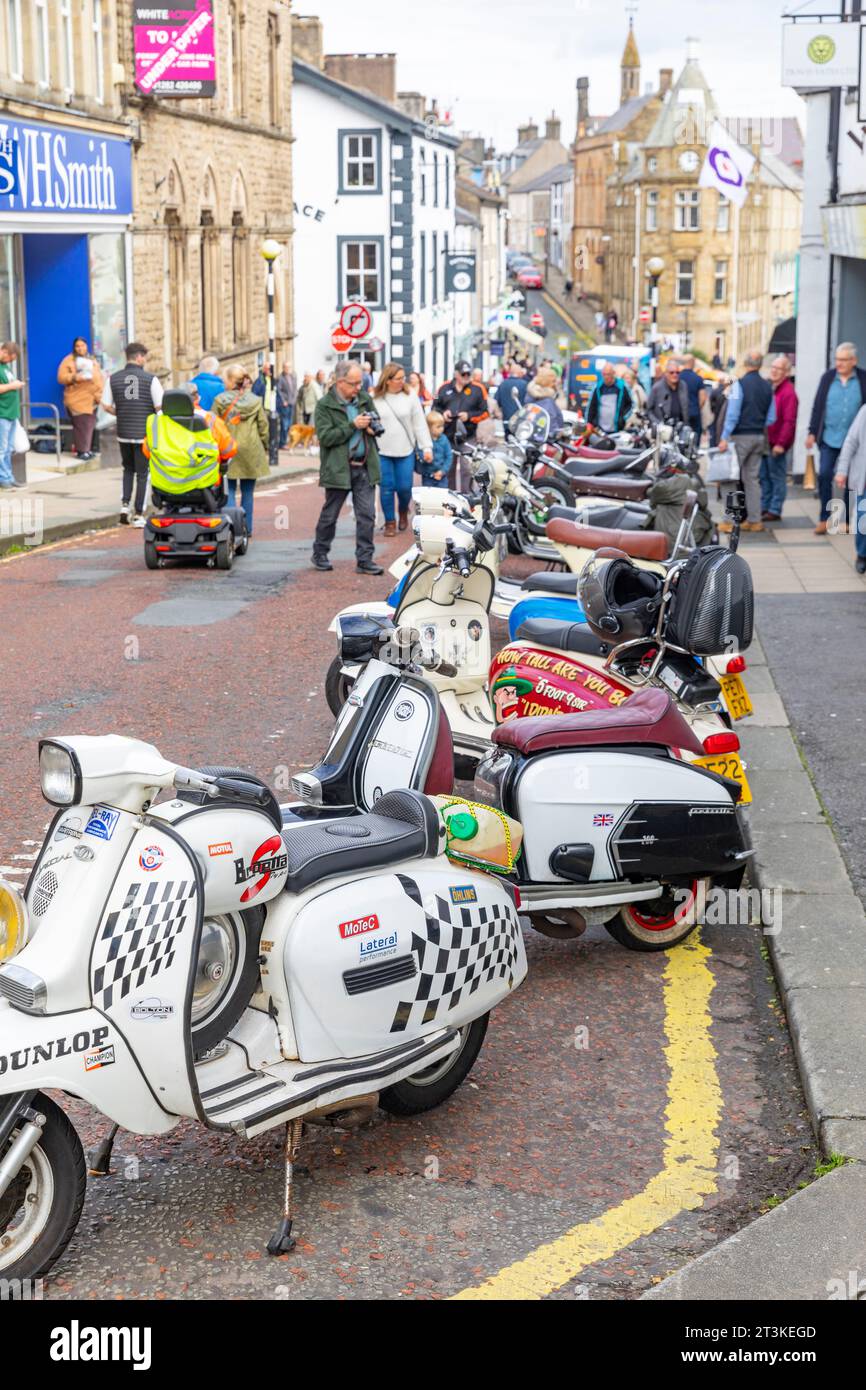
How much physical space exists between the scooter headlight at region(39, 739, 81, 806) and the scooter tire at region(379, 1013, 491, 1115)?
4.61ft

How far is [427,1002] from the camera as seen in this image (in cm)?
467

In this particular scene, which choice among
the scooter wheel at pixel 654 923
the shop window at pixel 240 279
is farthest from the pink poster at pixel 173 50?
the scooter wheel at pixel 654 923

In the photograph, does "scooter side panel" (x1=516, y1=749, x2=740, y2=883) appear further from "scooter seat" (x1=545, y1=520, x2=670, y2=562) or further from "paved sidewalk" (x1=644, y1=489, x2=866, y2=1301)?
"scooter seat" (x1=545, y1=520, x2=670, y2=562)

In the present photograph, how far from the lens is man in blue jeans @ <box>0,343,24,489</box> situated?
19.2m

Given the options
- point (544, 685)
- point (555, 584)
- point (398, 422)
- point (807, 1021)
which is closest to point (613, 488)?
point (398, 422)

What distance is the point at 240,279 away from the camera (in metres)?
37.4

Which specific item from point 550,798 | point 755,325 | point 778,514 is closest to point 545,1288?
point 550,798

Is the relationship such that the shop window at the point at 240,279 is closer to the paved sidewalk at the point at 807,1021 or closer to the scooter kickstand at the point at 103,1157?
the paved sidewalk at the point at 807,1021

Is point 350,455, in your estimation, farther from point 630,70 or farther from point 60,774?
point 630,70

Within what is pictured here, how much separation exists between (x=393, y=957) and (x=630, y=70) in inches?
7012

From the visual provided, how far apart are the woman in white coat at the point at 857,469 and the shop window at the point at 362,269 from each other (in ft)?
140

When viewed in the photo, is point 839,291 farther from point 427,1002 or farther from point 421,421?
point 427,1002

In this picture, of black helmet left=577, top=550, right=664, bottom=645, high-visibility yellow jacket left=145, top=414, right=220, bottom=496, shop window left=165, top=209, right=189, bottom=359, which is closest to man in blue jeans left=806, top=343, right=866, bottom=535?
high-visibility yellow jacket left=145, top=414, right=220, bottom=496
